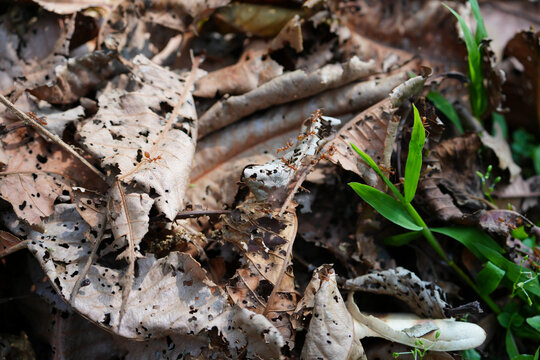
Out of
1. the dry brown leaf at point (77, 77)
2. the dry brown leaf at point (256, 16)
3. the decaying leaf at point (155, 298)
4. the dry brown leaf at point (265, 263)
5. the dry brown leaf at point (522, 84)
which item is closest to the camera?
the decaying leaf at point (155, 298)

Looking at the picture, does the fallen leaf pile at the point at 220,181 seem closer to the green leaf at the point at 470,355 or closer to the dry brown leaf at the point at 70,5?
the dry brown leaf at the point at 70,5

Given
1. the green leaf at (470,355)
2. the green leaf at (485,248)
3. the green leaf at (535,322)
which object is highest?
the green leaf at (485,248)

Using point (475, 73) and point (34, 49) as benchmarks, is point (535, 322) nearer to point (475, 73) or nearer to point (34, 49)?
point (475, 73)

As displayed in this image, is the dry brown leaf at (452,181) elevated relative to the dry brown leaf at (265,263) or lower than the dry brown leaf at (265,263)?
elevated

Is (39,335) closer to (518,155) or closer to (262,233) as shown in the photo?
(262,233)

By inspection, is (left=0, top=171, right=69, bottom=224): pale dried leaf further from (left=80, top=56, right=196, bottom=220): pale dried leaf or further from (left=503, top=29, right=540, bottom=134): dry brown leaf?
(left=503, top=29, right=540, bottom=134): dry brown leaf

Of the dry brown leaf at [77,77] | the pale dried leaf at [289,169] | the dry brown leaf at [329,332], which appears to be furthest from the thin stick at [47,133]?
the dry brown leaf at [329,332]
